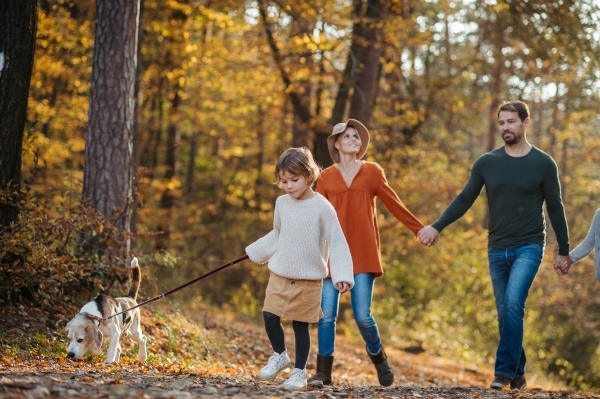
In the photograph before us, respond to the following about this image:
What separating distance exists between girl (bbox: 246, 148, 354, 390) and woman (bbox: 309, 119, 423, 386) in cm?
87

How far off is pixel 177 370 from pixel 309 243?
2.01 meters

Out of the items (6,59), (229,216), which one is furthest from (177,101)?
(6,59)

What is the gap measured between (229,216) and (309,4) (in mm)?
9671

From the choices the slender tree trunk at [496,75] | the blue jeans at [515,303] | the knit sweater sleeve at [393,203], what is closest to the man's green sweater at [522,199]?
the blue jeans at [515,303]

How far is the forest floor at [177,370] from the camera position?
11.4ft

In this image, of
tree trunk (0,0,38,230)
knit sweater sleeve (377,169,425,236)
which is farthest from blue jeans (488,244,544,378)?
tree trunk (0,0,38,230)

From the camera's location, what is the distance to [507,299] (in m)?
5.21

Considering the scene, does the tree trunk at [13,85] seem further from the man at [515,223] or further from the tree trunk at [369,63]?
the tree trunk at [369,63]

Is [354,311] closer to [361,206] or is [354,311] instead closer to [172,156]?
[361,206]

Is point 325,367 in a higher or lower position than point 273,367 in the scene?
lower

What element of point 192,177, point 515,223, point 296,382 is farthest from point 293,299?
point 192,177

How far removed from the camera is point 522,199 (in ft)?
17.3

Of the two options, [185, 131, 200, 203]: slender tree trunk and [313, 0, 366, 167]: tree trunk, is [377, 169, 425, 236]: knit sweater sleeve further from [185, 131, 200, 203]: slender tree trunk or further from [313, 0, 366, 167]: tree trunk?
[185, 131, 200, 203]: slender tree trunk

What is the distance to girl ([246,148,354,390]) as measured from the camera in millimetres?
4199
